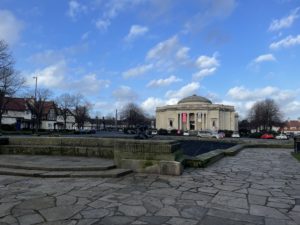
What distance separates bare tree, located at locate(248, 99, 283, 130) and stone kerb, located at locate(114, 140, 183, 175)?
92.6m

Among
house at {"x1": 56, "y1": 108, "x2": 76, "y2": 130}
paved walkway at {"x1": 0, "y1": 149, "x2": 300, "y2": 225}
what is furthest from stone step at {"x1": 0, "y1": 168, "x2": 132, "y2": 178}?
house at {"x1": 56, "y1": 108, "x2": 76, "y2": 130}

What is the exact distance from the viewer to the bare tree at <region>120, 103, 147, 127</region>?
4943 inches

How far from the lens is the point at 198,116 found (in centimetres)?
12388

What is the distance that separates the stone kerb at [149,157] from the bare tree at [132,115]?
369 ft

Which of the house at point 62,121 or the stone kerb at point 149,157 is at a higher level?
the house at point 62,121

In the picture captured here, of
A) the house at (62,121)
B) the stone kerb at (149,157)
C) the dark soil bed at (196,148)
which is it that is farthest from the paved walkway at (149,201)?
the house at (62,121)

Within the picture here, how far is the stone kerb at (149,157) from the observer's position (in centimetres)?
899

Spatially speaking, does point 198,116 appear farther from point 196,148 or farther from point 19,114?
point 196,148

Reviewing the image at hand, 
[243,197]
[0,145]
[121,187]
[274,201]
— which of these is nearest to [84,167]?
[121,187]

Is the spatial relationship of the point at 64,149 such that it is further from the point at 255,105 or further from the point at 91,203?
the point at 255,105

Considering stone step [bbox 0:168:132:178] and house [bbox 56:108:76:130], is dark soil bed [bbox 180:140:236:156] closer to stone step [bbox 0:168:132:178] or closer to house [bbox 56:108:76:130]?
stone step [bbox 0:168:132:178]

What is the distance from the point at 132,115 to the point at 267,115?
50.1m

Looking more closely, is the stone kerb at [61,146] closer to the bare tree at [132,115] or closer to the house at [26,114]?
the house at [26,114]

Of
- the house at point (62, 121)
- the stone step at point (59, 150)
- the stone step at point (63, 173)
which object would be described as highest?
the house at point (62, 121)
